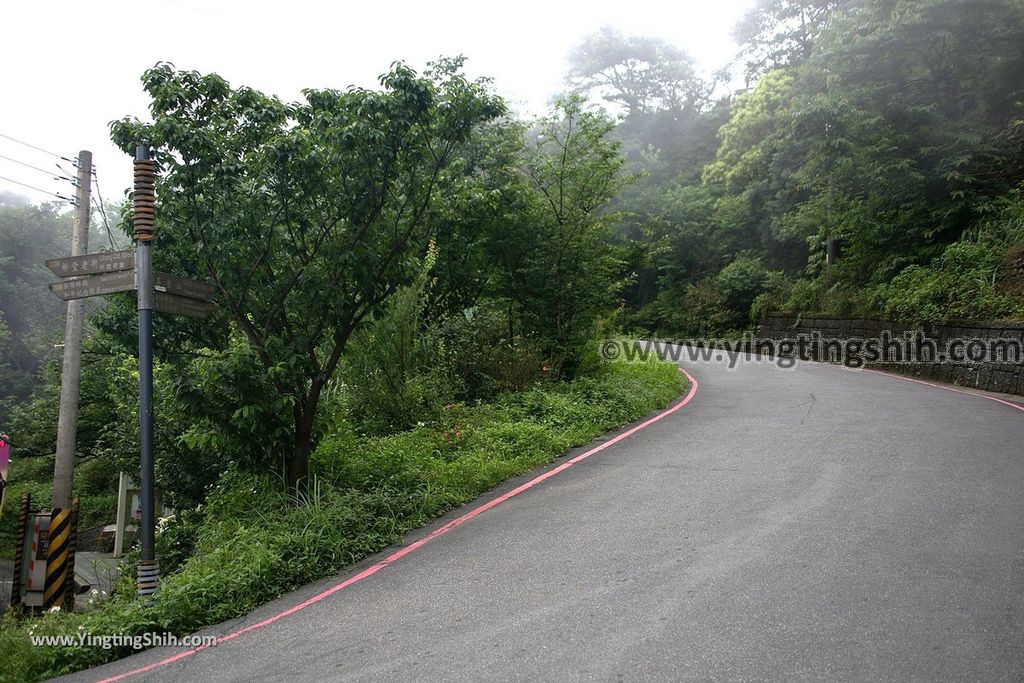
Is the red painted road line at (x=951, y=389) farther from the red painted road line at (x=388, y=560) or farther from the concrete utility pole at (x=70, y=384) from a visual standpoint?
the concrete utility pole at (x=70, y=384)

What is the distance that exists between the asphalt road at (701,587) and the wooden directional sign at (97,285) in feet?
9.28

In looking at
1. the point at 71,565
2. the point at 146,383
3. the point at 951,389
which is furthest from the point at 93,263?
the point at 951,389

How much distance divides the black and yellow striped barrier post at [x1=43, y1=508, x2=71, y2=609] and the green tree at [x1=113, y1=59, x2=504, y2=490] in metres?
5.32

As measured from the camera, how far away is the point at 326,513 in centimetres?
682

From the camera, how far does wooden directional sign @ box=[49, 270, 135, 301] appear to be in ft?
18.8

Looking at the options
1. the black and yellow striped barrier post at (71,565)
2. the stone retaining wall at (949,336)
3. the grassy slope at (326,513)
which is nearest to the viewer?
the grassy slope at (326,513)

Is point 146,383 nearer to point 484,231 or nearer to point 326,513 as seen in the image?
point 326,513

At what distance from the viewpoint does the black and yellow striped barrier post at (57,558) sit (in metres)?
10.4

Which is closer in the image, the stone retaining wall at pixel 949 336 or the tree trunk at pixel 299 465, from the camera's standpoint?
the tree trunk at pixel 299 465

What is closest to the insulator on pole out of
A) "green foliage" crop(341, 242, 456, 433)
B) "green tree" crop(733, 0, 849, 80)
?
"green foliage" crop(341, 242, 456, 433)

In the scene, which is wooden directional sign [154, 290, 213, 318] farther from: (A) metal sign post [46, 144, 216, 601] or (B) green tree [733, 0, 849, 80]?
(B) green tree [733, 0, 849, 80]

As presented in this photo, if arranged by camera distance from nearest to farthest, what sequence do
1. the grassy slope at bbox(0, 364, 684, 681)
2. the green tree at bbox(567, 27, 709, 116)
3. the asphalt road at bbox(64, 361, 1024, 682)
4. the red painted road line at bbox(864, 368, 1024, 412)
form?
the asphalt road at bbox(64, 361, 1024, 682), the grassy slope at bbox(0, 364, 684, 681), the red painted road line at bbox(864, 368, 1024, 412), the green tree at bbox(567, 27, 709, 116)

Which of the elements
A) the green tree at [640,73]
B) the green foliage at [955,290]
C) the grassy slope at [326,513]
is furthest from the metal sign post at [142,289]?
the green tree at [640,73]

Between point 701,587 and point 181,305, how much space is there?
4.83 meters
